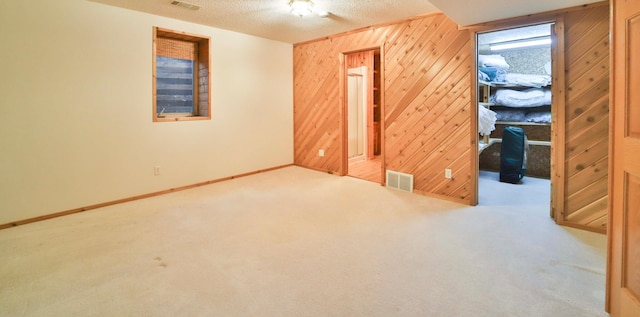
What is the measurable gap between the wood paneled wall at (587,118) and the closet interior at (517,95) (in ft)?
5.74

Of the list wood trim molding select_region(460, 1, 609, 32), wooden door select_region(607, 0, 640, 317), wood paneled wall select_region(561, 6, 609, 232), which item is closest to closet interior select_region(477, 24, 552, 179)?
wood trim molding select_region(460, 1, 609, 32)

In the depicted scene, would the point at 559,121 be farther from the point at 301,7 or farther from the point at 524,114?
the point at 301,7

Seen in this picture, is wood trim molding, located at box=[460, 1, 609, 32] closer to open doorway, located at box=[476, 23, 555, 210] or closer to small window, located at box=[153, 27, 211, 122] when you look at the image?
open doorway, located at box=[476, 23, 555, 210]

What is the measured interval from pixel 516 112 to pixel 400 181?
259 centimetres

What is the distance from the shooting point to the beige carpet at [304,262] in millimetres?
1944

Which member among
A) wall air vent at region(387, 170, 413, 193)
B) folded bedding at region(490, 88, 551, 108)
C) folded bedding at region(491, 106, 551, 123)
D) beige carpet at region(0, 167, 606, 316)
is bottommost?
beige carpet at region(0, 167, 606, 316)

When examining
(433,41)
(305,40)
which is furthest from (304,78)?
(433,41)

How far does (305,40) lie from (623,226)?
5088 millimetres

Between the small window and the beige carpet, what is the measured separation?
149cm

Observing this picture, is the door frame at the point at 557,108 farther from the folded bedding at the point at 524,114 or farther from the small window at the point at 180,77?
the small window at the point at 180,77

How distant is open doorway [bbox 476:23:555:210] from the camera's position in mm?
4773

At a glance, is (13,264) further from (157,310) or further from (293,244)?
(293,244)

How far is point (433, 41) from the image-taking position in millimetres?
4051

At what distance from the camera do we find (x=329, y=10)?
4.04 meters
